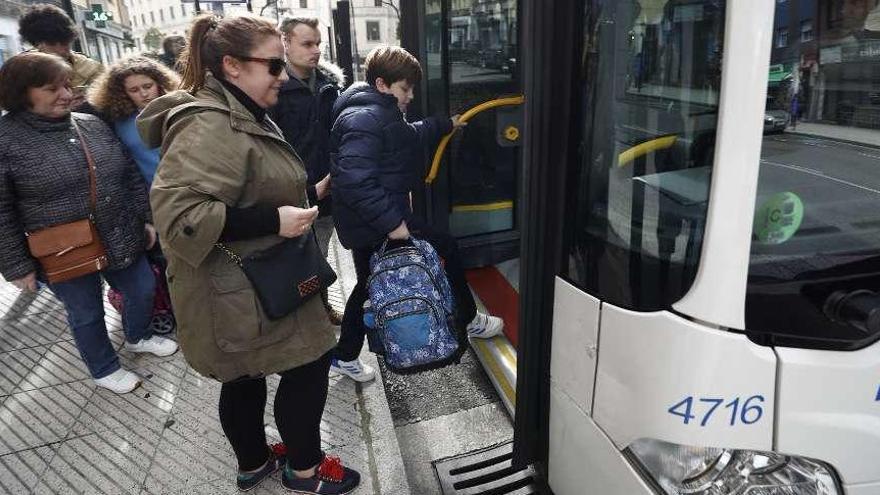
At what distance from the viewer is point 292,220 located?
66.6 inches

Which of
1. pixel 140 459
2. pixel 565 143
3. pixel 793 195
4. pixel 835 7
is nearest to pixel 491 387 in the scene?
pixel 140 459

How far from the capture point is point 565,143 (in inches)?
57.9

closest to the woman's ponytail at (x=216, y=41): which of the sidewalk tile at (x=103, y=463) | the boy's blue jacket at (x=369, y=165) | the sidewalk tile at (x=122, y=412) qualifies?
the boy's blue jacket at (x=369, y=165)

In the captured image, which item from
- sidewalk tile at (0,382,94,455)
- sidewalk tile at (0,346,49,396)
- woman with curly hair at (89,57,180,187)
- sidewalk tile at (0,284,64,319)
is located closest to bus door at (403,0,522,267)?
woman with curly hair at (89,57,180,187)

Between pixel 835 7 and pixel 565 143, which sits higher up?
pixel 835 7

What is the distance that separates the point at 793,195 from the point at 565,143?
0.53 metres

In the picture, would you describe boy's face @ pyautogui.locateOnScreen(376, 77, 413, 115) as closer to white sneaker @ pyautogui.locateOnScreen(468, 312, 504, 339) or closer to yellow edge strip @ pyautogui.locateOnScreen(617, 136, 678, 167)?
white sneaker @ pyautogui.locateOnScreen(468, 312, 504, 339)

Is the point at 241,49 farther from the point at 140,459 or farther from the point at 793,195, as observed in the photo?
the point at 140,459

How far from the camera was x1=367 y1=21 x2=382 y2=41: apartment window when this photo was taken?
31253mm

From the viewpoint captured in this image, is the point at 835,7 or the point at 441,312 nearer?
the point at 835,7

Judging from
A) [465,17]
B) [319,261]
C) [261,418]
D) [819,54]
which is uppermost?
[465,17]

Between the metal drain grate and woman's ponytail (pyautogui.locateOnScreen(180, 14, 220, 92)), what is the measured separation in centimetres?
177

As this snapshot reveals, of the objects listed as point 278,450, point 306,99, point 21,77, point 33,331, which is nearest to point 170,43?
point 306,99

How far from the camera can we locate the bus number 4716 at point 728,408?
4.01 feet
